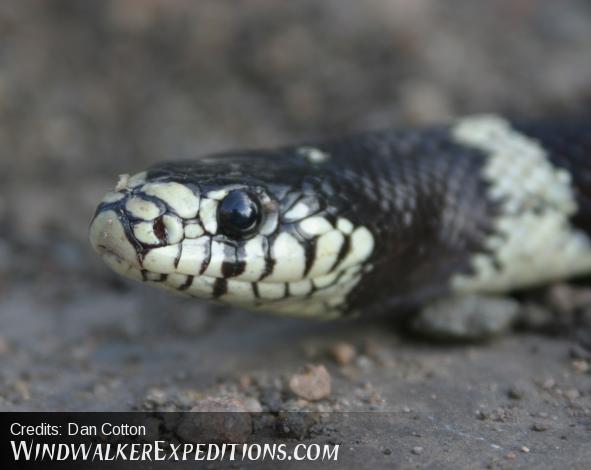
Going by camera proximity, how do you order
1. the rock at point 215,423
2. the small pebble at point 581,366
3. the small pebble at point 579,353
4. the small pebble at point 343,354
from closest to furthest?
the rock at point 215,423
the small pebble at point 581,366
the small pebble at point 579,353
the small pebble at point 343,354

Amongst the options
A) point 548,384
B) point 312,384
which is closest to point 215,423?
point 312,384

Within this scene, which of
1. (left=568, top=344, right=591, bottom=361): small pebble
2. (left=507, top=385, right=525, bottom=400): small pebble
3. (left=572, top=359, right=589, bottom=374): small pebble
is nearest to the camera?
(left=507, top=385, right=525, bottom=400): small pebble

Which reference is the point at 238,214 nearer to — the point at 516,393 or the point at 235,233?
the point at 235,233

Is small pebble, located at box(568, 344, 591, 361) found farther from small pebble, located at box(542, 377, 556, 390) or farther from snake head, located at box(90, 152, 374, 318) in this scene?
snake head, located at box(90, 152, 374, 318)

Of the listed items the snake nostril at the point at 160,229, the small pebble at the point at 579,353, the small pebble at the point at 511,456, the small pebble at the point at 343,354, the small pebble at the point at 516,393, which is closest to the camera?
the small pebble at the point at 511,456

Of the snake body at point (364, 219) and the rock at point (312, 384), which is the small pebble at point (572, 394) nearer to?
the snake body at point (364, 219)

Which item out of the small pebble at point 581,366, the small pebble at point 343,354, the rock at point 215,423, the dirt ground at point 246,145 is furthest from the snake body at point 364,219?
the small pebble at point 581,366

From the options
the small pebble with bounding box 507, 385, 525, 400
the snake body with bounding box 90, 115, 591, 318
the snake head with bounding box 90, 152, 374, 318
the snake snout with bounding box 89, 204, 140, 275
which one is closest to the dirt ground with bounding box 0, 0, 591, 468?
the small pebble with bounding box 507, 385, 525, 400

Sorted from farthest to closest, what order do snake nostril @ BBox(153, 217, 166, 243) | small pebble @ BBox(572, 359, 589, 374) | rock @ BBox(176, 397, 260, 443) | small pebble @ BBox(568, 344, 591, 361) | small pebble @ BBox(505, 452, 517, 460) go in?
small pebble @ BBox(568, 344, 591, 361) < small pebble @ BBox(572, 359, 589, 374) < snake nostril @ BBox(153, 217, 166, 243) < rock @ BBox(176, 397, 260, 443) < small pebble @ BBox(505, 452, 517, 460)
